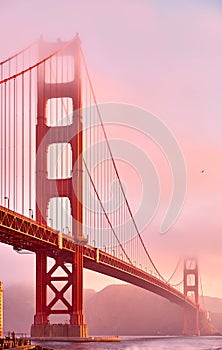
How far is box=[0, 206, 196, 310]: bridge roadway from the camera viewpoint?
55.2 metres

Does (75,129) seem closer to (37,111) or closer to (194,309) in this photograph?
(37,111)

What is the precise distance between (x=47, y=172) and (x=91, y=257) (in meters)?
8.61

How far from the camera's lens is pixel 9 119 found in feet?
194

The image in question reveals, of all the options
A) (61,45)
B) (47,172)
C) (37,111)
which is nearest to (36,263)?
(47,172)

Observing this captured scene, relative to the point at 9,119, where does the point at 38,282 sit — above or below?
below

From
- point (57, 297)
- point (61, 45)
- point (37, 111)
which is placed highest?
point (61, 45)

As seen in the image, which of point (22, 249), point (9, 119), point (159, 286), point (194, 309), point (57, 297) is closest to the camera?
point (9, 119)

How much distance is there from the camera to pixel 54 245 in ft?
214

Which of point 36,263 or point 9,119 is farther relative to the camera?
point 36,263

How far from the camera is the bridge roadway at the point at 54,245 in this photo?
Answer: 181ft

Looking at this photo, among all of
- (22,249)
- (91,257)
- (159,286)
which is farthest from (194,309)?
(22,249)

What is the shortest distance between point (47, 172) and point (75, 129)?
13.9 feet

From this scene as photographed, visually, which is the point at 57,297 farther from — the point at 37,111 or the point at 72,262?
the point at 37,111

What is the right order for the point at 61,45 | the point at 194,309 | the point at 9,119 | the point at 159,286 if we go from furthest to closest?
the point at 194,309, the point at 159,286, the point at 61,45, the point at 9,119
